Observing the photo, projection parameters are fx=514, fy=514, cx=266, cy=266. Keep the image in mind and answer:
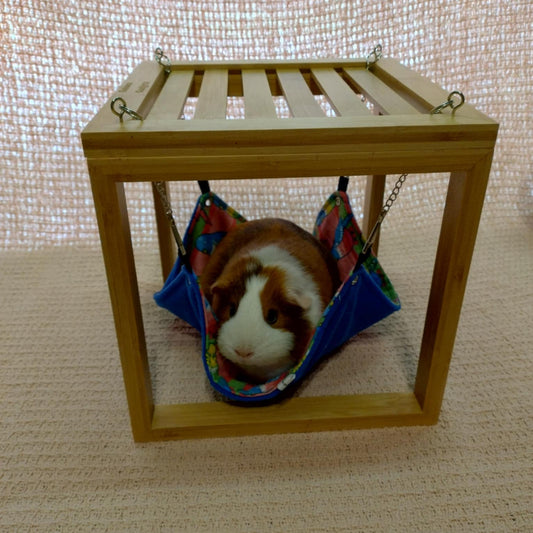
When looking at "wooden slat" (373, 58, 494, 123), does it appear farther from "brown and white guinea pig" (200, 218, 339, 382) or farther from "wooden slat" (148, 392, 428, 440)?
"wooden slat" (148, 392, 428, 440)

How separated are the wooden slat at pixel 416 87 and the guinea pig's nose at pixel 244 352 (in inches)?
16.7

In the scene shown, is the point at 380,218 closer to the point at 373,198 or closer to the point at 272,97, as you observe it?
the point at 272,97

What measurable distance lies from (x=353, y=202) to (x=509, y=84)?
55cm

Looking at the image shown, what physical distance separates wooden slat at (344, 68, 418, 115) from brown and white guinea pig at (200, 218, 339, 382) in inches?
11.7

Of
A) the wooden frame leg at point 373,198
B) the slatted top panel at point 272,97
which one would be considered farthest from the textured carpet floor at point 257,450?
the slatted top panel at point 272,97

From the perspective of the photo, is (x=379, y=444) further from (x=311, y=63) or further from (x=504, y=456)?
(x=311, y=63)

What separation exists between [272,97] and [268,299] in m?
0.32

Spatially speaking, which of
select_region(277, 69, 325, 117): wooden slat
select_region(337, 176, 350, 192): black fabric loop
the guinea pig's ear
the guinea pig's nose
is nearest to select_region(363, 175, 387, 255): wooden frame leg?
select_region(337, 176, 350, 192): black fabric loop

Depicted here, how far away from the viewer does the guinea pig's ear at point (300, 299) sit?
2.63ft

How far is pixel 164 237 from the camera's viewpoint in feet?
3.66

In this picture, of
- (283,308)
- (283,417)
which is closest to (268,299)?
(283,308)

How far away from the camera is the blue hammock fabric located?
2.58 feet

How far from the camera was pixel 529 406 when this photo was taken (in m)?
0.88

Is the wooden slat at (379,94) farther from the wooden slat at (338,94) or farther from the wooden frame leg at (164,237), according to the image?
the wooden frame leg at (164,237)
